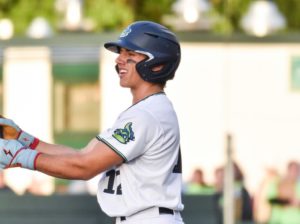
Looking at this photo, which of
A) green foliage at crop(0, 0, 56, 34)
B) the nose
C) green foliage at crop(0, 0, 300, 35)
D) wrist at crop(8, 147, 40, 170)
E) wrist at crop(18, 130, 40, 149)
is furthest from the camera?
green foliage at crop(0, 0, 56, 34)

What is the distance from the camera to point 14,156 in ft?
Answer: 18.2

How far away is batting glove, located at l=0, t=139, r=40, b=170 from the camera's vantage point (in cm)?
553

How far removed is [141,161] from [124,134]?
180 millimetres

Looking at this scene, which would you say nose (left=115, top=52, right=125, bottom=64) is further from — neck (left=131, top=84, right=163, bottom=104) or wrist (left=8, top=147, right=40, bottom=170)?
wrist (left=8, top=147, right=40, bottom=170)

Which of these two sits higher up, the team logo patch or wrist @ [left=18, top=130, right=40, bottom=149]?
the team logo patch

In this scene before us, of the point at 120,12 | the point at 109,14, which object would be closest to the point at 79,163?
the point at 120,12

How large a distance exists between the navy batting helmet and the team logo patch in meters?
0.31

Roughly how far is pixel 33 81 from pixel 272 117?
12.2 ft

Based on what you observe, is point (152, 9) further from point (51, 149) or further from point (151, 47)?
point (151, 47)

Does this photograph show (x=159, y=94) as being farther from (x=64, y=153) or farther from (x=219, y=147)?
(x=219, y=147)

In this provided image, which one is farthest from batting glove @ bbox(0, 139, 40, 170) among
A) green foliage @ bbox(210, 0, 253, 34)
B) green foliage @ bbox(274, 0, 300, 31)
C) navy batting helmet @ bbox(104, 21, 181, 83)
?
green foliage @ bbox(274, 0, 300, 31)

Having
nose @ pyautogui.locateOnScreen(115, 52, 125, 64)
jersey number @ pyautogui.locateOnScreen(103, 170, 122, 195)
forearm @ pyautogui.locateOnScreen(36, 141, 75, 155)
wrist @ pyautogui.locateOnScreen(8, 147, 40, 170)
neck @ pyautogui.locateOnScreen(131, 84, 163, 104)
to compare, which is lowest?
jersey number @ pyautogui.locateOnScreen(103, 170, 122, 195)

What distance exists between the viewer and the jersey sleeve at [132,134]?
5.58 m

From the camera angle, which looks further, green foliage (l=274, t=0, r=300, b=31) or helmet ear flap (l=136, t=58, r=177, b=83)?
green foliage (l=274, t=0, r=300, b=31)
